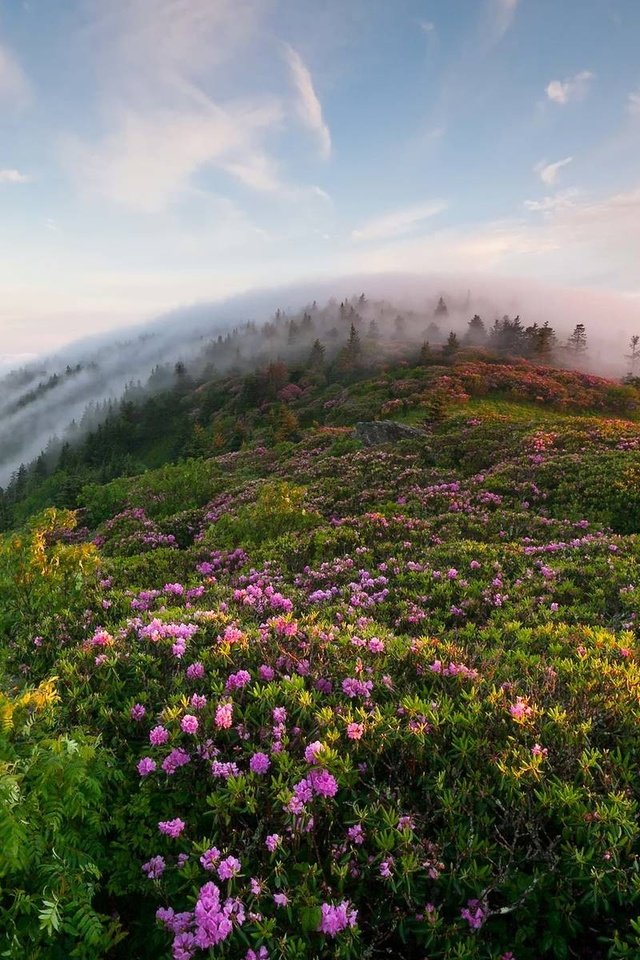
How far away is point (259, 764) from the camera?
3705mm

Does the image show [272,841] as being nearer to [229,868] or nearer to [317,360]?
[229,868]

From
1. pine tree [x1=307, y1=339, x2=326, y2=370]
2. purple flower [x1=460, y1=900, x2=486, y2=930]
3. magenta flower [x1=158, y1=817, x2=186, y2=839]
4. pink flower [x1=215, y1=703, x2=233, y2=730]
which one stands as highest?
pine tree [x1=307, y1=339, x2=326, y2=370]

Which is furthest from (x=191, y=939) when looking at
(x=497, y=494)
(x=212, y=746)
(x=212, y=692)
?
(x=497, y=494)

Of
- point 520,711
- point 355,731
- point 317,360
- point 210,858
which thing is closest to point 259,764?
point 210,858

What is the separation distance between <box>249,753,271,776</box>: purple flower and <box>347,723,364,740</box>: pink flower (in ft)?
2.22

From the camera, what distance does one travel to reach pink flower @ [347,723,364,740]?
3.85 m

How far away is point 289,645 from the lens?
5.33 m

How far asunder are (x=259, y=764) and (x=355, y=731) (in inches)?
31.1

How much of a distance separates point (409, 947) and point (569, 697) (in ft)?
8.40

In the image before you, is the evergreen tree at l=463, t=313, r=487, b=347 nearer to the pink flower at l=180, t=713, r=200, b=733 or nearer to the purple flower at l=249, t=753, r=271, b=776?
the pink flower at l=180, t=713, r=200, b=733

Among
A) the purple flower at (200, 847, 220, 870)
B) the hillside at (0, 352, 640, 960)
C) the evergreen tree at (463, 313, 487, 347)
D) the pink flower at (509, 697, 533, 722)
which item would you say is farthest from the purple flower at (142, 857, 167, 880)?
the evergreen tree at (463, 313, 487, 347)

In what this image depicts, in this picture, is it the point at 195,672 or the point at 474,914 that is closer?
the point at 474,914

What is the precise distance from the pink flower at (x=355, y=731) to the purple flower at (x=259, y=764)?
0.68m

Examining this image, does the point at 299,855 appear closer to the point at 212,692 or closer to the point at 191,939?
the point at 191,939
